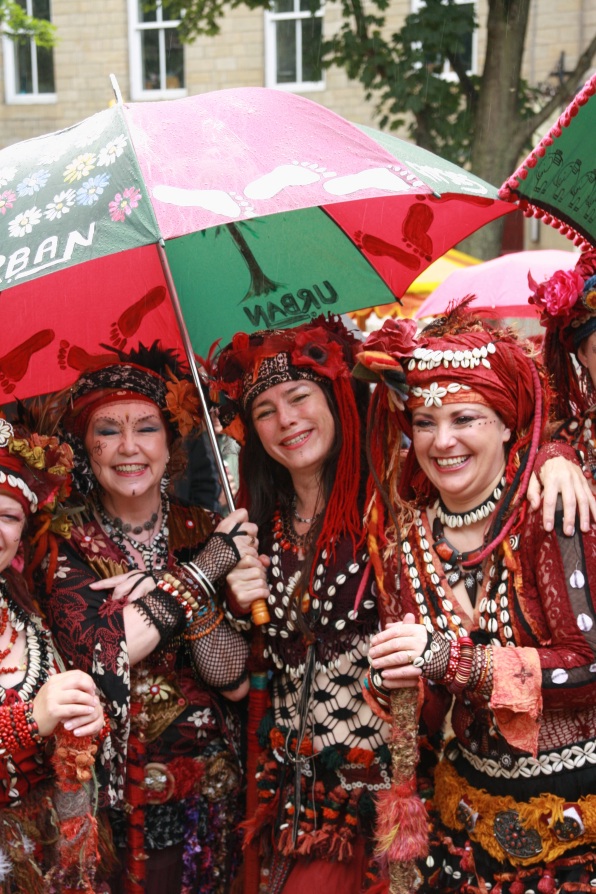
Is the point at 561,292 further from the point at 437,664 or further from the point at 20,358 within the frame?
the point at 20,358

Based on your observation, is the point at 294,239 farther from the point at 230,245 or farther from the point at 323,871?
the point at 323,871

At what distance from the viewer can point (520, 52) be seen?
7.75 metres

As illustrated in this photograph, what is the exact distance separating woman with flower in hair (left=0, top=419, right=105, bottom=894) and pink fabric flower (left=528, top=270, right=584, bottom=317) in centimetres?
151

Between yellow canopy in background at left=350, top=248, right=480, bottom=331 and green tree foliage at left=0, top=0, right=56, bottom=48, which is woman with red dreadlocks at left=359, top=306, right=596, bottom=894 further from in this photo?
green tree foliage at left=0, top=0, right=56, bottom=48

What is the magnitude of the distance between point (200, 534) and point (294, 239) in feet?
3.63

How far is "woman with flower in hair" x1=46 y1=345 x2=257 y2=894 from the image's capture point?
3.00m

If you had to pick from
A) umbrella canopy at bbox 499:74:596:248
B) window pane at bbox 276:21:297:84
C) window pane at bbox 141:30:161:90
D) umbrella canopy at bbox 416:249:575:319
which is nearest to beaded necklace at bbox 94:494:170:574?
umbrella canopy at bbox 499:74:596:248

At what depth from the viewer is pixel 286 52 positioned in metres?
14.5

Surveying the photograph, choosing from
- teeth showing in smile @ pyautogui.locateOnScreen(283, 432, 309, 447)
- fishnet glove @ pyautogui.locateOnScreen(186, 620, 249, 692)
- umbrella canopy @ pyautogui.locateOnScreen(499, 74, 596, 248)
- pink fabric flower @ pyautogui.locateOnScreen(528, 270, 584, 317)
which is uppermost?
umbrella canopy @ pyautogui.locateOnScreen(499, 74, 596, 248)

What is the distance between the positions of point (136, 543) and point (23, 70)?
1408 centimetres

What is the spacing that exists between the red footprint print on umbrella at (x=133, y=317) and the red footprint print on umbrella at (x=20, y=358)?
220mm

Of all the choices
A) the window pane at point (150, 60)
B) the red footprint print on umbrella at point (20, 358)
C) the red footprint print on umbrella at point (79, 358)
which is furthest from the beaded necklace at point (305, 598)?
the window pane at point (150, 60)

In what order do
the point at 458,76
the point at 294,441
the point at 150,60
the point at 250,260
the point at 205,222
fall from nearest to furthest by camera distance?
the point at 205,222 < the point at 294,441 < the point at 250,260 < the point at 458,76 < the point at 150,60

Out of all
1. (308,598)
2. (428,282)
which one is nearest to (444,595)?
(308,598)
